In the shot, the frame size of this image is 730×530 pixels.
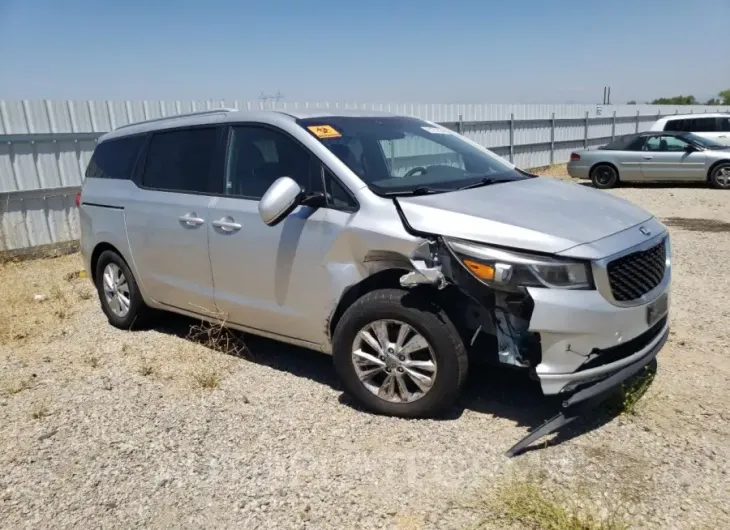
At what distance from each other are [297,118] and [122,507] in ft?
8.38

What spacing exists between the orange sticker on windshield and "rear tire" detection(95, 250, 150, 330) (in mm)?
2258

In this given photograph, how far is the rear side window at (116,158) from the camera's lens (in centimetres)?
513

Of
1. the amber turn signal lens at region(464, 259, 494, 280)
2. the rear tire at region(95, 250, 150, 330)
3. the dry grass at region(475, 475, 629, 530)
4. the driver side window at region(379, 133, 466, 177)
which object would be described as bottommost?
the dry grass at region(475, 475, 629, 530)

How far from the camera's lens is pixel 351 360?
11.9 feet

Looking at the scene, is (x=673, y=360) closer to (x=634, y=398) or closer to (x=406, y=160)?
(x=634, y=398)

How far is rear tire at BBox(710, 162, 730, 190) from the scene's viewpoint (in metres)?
13.6

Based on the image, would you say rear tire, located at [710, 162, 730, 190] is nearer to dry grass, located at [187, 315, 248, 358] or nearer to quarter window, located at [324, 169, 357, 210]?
dry grass, located at [187, 315, 248, 358]

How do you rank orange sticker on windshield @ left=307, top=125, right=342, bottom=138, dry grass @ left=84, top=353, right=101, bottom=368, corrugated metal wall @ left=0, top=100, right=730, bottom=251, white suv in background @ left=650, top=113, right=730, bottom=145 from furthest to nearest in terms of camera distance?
white suv in background @ left=650, top=113, right=730, bottom=145, corrugated metal wall @ left=0, top=100, right=730, bottom=251, dry grass @ left=84, top=353, right=101, bottom=368, orange sticker on windshield @ left=307, top=125, right=342, bottom=138

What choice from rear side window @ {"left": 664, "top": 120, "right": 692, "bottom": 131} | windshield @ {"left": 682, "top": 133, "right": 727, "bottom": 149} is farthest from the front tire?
rear side window @ {"left": 664, "top": 120, "right": 692, "bottom": 131}

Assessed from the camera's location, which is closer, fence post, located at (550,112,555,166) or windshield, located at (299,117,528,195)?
windshield, located at (299,117,528,195)

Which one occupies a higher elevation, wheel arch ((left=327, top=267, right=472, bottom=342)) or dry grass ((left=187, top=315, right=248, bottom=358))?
wheel arch ((left=327, top=267, right=472, bottom=342))

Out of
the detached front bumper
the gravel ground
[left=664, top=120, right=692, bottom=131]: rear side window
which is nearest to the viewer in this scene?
the gravel ground

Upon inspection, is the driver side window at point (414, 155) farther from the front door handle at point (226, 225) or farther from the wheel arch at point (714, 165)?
the wheel arch at point (714, 165)

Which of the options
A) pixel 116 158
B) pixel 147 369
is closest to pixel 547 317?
pixel 147 369
